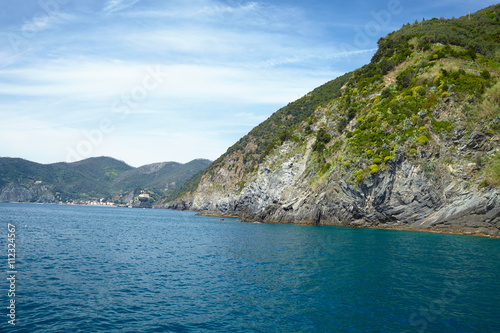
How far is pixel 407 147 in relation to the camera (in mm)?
65438

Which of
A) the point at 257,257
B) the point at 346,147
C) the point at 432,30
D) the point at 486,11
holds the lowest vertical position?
the point at 257,257

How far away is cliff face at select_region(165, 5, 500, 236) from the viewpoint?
57.2 meters

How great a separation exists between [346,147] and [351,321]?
219 ft

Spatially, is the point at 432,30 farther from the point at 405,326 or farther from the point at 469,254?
the point at 405,326

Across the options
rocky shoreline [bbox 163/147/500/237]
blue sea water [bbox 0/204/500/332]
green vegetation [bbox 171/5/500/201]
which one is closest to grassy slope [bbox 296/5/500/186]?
green vegetation [bbox 171/5/500/201]

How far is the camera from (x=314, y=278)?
25.4 meters

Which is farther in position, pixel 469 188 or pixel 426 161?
pixel 426 161

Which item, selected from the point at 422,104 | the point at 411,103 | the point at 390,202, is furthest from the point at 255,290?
the point at 411,103

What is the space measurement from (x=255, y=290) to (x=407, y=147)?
187 ft

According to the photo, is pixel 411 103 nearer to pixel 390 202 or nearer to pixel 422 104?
pixel 422 104

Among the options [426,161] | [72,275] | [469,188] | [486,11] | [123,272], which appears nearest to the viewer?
[72,275]

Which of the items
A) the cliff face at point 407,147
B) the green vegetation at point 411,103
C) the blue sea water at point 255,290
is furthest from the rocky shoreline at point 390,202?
the blue sea water at point 255,290

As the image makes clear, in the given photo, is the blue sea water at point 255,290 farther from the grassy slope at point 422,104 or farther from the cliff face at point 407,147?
the grassy slope at point 422,104

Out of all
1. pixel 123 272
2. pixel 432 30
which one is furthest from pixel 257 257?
pixel 432 30
